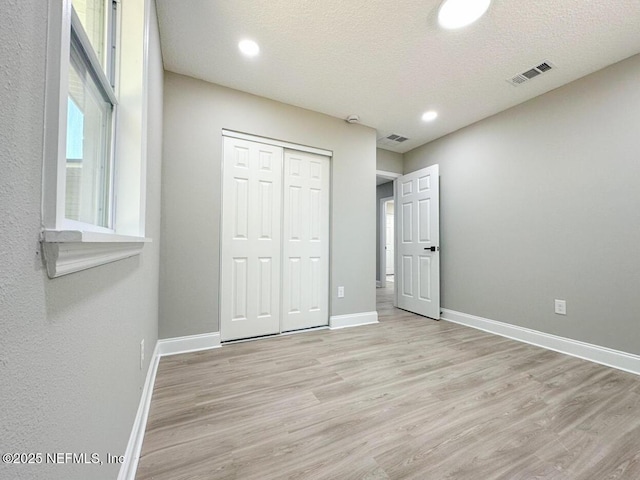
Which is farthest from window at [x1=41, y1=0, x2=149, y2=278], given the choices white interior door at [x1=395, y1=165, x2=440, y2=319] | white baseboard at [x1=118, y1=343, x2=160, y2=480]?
white interior door at [x1=395, y1=165, x2=440, y2=319]

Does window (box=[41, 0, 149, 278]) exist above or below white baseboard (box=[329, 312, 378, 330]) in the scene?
above

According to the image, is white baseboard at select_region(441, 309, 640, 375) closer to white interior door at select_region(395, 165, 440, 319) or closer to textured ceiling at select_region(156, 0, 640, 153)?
white interior door at select_region(395, 165, 440, 319)

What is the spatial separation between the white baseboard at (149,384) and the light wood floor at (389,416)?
0.05 m

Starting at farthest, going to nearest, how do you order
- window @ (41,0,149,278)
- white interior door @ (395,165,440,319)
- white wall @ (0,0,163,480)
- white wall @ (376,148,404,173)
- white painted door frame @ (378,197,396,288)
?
1. white painted door frame @ (378,197,396,288)
2. white wall @ (376,148,404,173)
3. white interior door @ (395,165,440,319)
4. window @ (41,0,149,278)
5. white wall @ (0,0,163,480)

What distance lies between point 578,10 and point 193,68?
9.18ft

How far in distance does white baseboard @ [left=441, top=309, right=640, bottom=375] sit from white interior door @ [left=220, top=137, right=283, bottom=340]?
7.58 feet

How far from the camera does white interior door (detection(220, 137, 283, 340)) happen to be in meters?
2.53

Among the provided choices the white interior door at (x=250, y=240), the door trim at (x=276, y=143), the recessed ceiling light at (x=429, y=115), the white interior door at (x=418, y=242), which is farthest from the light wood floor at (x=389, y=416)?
the recessed ceiling light at (x=429, y=115)

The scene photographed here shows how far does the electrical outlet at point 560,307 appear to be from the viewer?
2404 millimetres

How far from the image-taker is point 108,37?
1121 millimetres

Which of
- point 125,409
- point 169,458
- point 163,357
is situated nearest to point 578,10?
point 125,409

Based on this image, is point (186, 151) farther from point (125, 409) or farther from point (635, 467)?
point (635, 467)

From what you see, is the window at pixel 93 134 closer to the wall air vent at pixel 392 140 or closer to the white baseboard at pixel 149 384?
the white baseboard at pixel 149 384

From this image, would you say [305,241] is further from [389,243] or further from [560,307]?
[389,243]
